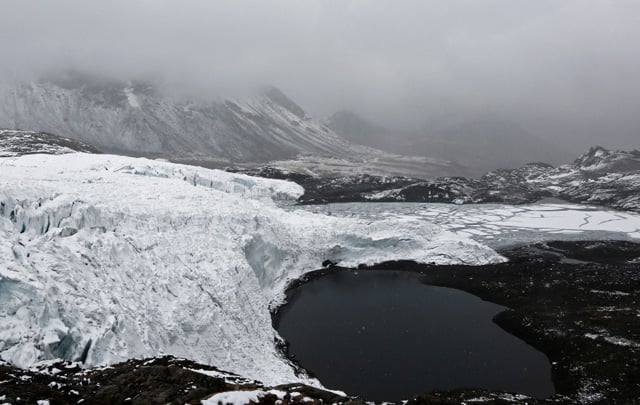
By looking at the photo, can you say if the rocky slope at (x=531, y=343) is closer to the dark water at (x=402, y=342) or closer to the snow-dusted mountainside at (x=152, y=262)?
the dark water at (x=402, y=342)

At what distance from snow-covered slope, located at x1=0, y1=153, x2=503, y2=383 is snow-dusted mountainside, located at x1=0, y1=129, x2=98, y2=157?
55.4 meters

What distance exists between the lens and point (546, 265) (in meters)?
56.1

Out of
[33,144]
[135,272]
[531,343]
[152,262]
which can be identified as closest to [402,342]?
[531,343]

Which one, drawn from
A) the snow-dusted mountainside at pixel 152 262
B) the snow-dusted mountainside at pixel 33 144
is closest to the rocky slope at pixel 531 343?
the snow-dusted mountainside at pixel 152 262

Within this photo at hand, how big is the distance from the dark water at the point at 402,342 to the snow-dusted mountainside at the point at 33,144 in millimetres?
83159

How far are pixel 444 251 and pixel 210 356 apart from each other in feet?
129

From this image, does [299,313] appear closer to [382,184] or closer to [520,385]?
[520,385]

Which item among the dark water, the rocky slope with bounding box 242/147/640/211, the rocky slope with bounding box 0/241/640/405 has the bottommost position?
the dark water

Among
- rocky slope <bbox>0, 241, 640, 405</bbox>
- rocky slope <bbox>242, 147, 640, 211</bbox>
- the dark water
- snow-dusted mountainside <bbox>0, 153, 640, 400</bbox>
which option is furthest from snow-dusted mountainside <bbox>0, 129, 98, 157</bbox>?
the dark water

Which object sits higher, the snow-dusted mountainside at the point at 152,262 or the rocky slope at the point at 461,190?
the rocky slope at the point at 461,190

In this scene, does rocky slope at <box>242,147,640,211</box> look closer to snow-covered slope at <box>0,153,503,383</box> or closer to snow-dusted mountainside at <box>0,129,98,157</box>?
snow-dusted mountainside at <box>0,129,98,157</box>

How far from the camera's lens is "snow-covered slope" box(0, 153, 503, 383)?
874 inches

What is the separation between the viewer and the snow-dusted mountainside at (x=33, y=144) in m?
97.8

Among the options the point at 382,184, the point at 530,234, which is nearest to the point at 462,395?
the point at 530,234
